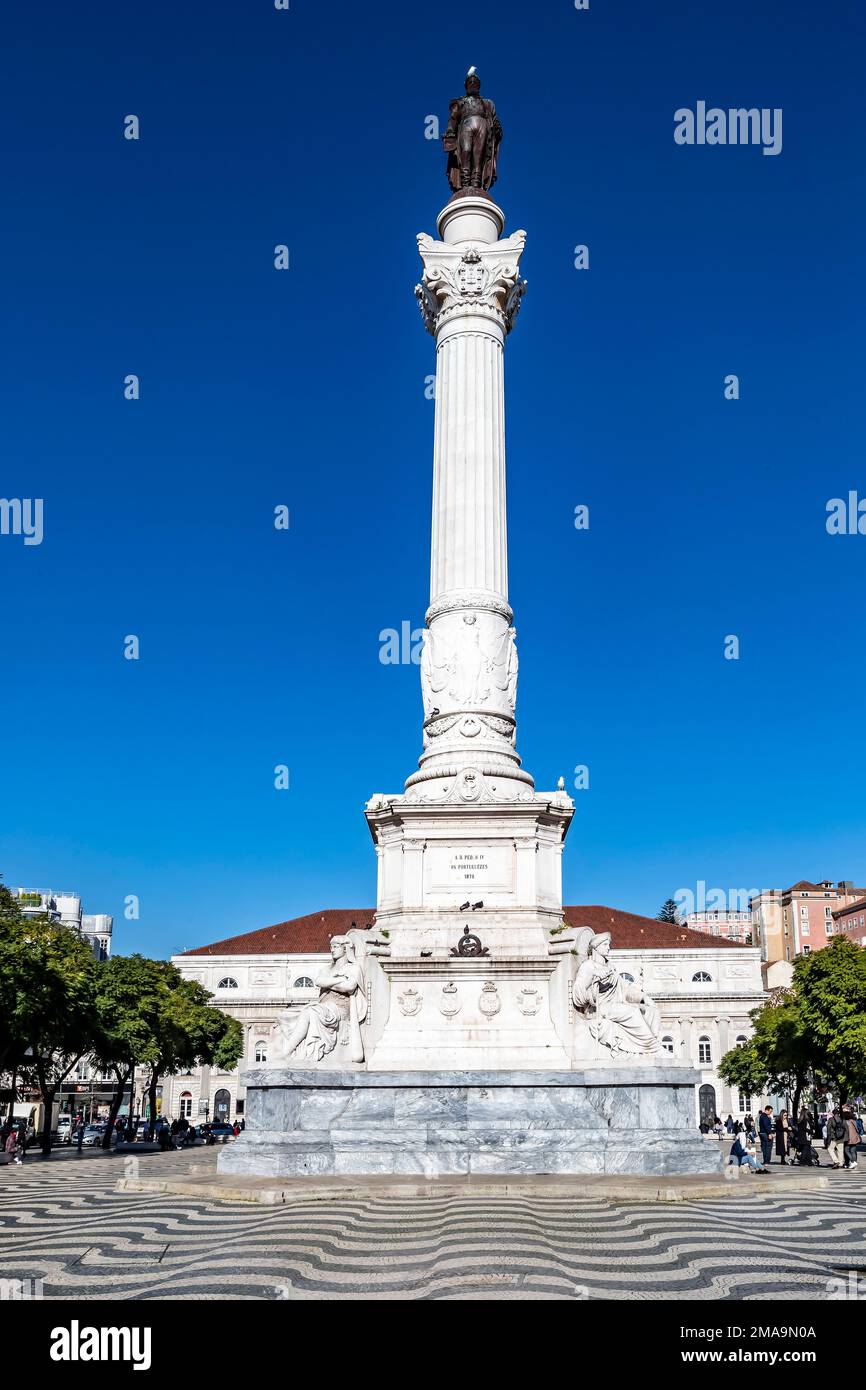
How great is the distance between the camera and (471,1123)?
729 inches

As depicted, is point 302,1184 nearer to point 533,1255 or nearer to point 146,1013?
point 533,1255

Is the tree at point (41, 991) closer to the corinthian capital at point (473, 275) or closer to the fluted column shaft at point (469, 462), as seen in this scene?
the fluted column shaft at point (469, 462)

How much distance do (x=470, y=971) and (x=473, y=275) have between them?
17.3m

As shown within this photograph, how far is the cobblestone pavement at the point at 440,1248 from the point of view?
8.98 metres

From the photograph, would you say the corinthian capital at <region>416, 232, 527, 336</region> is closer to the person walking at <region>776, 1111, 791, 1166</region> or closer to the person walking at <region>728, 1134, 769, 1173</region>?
the person walking at <region>728, 1134, 769, 1173</region>

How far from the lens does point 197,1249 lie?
11.2 meters

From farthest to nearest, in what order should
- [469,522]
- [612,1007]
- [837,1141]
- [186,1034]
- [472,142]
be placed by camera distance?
[186,1034] → [472,142] → [837,1141] → [469,522] → [612,1007]

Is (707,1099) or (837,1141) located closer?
(837,1141)

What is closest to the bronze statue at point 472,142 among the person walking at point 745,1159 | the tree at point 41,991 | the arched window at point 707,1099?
the tree at point 41,991

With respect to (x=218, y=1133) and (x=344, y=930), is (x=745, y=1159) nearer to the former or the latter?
(x=218, y=1133)

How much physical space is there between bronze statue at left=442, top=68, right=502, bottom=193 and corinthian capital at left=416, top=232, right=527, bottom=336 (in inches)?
121

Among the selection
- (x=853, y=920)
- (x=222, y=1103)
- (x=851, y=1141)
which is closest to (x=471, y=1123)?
(x=851, y=1141)

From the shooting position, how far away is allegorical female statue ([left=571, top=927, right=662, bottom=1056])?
20172mm

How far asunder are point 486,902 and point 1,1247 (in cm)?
1281
